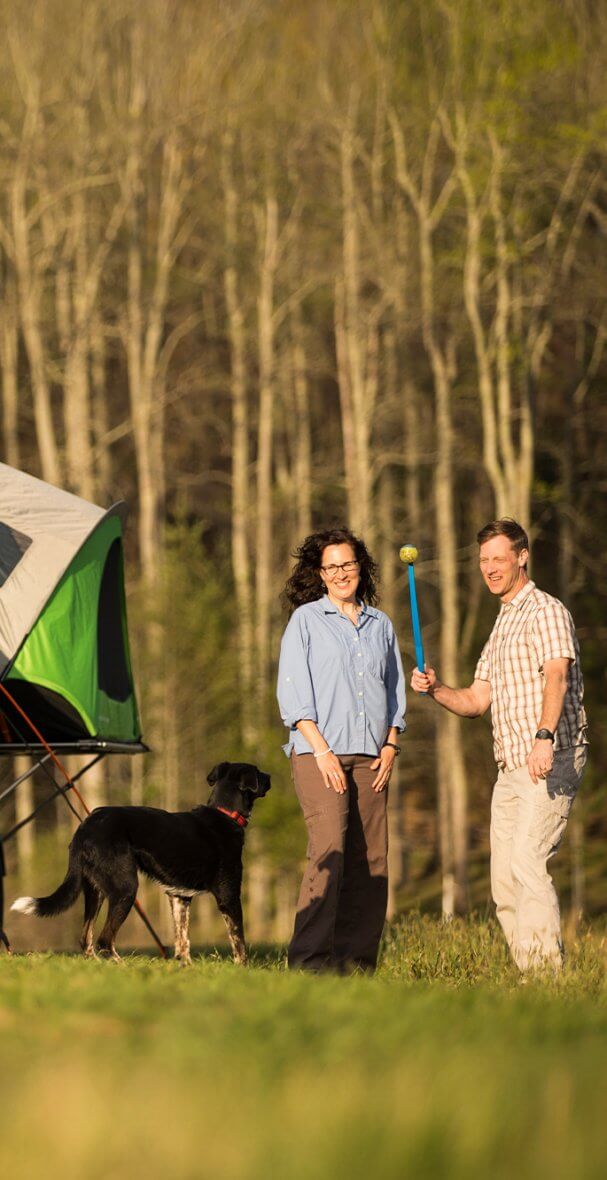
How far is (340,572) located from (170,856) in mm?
1635

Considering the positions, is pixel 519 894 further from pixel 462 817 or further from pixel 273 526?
pixel 273 526

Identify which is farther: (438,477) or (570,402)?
(570,402)

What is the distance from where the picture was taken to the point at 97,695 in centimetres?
1041

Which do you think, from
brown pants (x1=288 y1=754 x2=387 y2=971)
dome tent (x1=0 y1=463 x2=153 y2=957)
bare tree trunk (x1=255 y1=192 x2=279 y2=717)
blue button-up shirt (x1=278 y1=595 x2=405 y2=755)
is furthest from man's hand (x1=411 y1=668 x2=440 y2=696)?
bare tree trunk (x1=255 y1=192 x2=279 y2=717)

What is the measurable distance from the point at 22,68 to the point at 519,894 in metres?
22.2

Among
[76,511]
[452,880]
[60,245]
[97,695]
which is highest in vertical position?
[60,245]

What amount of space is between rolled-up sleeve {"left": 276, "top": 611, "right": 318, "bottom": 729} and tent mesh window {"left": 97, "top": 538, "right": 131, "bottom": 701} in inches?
133

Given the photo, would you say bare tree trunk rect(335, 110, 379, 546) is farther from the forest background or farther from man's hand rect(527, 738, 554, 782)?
man's hand rect(527, 738, 554, 782)

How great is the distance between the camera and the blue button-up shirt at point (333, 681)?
7.31 m

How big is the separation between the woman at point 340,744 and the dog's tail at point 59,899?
1.09 m

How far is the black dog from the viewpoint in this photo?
7711 mm

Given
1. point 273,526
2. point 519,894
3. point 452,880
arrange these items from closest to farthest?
point 519,894 < point 452,880 < point 273,526

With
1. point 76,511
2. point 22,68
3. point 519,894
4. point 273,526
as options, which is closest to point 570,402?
point 273,526

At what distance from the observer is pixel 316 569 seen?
7.72 m
